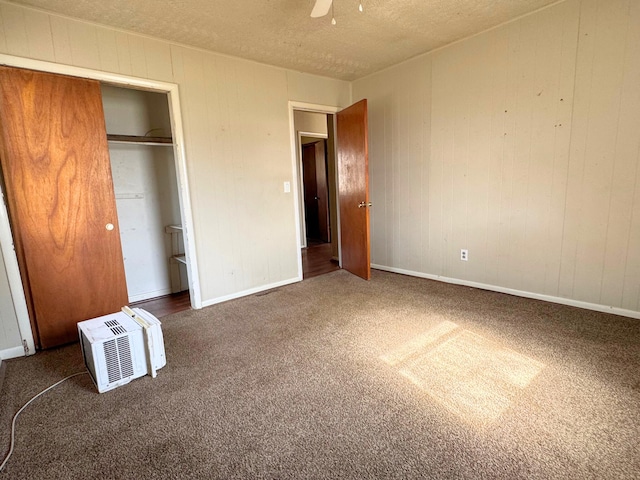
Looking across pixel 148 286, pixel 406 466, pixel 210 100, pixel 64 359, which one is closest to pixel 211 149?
pixel 210 100

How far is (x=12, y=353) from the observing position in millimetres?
2393

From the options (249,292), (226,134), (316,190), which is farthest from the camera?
(316,190)

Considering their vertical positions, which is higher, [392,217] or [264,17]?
[264,17]

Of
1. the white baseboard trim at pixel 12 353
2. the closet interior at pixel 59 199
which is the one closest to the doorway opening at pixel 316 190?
Result: the closet interior at pixel 59 199

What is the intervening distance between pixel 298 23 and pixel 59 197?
2.34 meters

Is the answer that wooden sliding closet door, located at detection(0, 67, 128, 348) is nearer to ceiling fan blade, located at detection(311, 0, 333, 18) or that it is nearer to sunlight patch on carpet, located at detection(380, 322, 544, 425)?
ceiling fan blade, located at detection(311, 0, 333, 18)

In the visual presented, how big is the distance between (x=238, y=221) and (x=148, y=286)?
1.34 meters

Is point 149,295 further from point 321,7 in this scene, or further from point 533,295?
point 533,295

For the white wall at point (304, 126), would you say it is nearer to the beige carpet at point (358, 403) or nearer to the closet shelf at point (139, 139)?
the closet shelf at point (139, 139)

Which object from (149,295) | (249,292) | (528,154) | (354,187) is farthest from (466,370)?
(149,295)

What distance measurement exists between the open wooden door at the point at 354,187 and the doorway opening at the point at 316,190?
530 millimetres

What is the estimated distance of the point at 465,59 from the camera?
3215 mm

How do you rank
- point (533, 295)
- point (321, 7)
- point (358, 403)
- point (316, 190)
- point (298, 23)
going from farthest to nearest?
1. point (316, 190)
2. point (533, 295)
3. point (298, 23)
4. point (321, 7)
5. point (358, 403)

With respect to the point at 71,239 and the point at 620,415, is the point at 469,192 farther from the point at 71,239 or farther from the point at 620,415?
the point at 71,239
